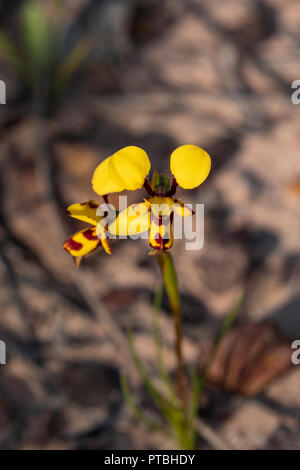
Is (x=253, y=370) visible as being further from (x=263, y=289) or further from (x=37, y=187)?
(x=37, y=187)

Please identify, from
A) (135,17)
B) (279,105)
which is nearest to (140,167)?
(279,105)
